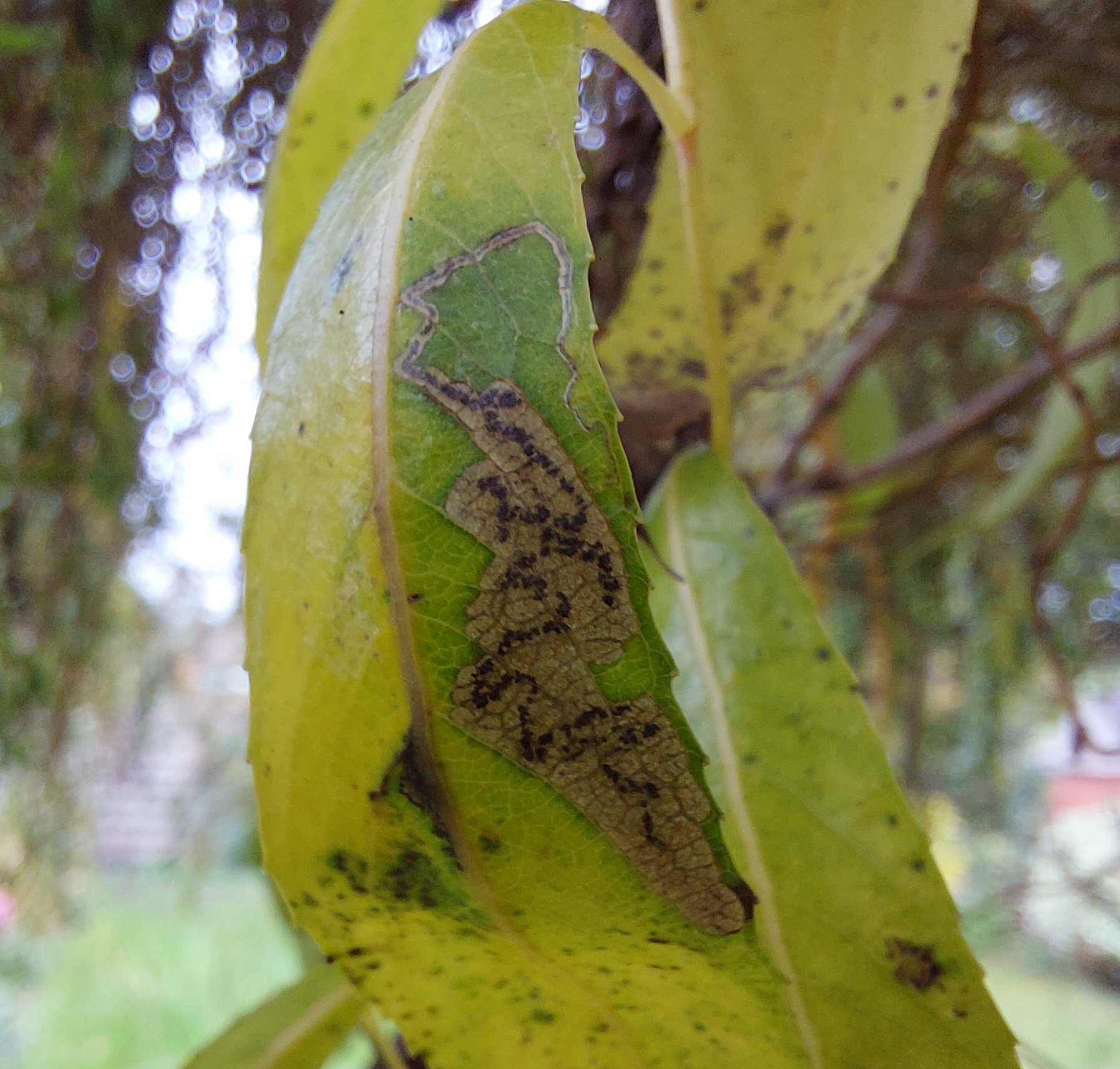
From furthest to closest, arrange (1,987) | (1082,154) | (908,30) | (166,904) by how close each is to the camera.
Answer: (166,904) < (1,987) < (1082,154) < (908,30)

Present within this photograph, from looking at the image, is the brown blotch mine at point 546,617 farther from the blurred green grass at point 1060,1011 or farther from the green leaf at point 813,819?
the blurred green grass at point 1060,1011

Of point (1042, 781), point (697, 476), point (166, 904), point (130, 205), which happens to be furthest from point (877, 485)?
point (166, 904)

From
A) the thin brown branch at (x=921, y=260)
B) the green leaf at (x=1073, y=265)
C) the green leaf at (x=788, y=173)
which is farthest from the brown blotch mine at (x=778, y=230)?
the green leaf at (x=1073, y=265)

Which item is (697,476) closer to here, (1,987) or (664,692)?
(664,692)

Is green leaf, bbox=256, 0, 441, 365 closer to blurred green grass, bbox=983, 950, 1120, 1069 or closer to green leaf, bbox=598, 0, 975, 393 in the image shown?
green leaf, bbox=598, 0, 975, 393

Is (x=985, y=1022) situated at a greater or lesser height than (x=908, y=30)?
lesser

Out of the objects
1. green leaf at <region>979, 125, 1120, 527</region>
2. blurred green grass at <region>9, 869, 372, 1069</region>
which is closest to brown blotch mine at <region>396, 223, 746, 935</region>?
green leaf at <region>979, 125, 1120, 527</region>
